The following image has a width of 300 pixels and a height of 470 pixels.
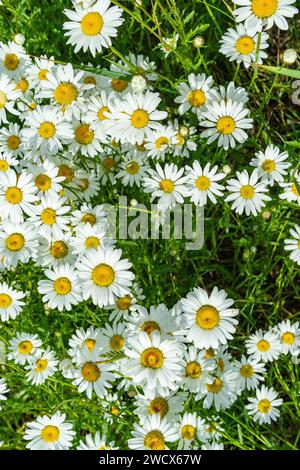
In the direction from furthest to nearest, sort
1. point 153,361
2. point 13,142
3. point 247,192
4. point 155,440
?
point 13,142 < point 247,192 < point 155,440 < point 153,361

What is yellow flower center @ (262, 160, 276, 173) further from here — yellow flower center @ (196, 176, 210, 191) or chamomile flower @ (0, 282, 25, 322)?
chamomile flower @ (0, 282, 25, 322)

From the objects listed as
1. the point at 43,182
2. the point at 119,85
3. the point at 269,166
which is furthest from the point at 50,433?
the point at 119,85

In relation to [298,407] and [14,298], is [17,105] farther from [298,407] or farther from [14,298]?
[298,407]

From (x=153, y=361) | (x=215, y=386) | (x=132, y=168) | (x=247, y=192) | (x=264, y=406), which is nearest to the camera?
(x=153, y=361)

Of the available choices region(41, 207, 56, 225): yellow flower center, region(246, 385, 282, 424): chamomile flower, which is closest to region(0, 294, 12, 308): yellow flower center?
region(41, 207, 56, 225): yellow flower center

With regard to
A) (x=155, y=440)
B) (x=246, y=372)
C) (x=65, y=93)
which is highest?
(x=65, y=93)

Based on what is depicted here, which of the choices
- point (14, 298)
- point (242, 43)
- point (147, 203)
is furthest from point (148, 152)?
point (14, 298)

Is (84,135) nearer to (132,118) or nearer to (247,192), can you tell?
(132,118)

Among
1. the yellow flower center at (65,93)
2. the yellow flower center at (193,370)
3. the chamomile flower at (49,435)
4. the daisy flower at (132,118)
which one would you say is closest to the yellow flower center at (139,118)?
the daisy flower at (132,118)
